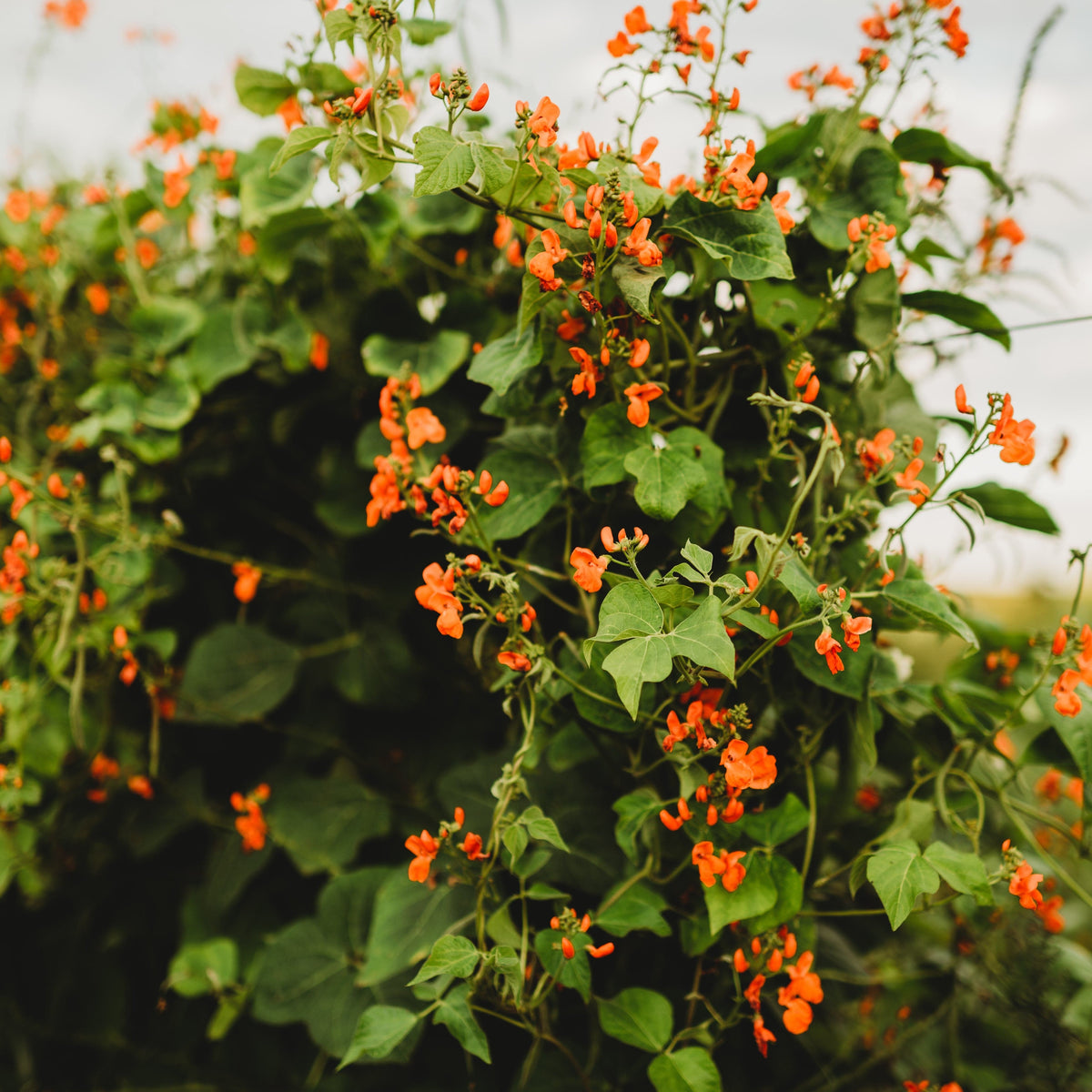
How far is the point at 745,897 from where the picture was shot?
2.66 feet

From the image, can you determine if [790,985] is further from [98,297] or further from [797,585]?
[98,297]

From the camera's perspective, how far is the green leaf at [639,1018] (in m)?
0.85

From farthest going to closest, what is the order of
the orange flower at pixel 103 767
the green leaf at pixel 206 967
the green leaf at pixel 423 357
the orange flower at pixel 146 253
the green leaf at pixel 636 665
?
the orange flower at pixel 146 253
the orange flower at pixel 103 767
the green leaf at pixel 206 967
the green leaf at pixel 423 357
the green leaf at pixel 636 665

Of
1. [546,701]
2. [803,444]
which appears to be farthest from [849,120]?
[546,701]

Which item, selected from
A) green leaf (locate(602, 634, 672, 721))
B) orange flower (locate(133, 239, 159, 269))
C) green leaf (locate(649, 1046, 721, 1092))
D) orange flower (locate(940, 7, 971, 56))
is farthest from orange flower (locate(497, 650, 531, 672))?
orange flower (locate(133, 239, 159, 269))

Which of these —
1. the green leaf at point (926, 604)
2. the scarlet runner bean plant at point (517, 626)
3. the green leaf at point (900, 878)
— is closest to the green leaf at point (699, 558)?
the scarlet runner bean plant at point (517, 626)

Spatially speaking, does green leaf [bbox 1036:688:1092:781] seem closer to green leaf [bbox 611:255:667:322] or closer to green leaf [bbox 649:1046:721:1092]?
green leaf [bbox 649:1046:721:1092]

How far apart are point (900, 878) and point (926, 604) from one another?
0.93 feet

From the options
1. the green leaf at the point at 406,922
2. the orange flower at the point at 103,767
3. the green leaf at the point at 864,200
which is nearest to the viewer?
the green leaf at the point at 864,200

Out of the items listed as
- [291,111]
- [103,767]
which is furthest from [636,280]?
[103,767]

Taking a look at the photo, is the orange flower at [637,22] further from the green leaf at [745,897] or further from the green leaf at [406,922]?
the green leaf at [406,922]

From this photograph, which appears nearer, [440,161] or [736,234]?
[440,161]

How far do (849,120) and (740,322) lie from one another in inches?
12.3

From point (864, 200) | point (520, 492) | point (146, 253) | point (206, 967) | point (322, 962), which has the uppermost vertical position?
point (864, 200)
